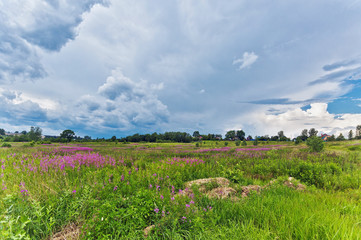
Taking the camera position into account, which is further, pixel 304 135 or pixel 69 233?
pixel 304 135

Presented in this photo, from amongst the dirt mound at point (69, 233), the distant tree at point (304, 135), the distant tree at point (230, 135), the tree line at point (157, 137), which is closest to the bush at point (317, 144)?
the tree line at point (157, 137)

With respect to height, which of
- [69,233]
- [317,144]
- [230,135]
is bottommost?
[69,233]

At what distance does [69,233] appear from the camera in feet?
8.20

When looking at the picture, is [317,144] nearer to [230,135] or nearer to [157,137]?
[157,137]

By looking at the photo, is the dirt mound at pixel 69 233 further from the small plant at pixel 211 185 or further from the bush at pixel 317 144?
the bush at pixel 317 144

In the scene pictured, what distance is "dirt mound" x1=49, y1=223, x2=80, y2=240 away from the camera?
95.6 inches

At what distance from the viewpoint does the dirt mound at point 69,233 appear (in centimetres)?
243

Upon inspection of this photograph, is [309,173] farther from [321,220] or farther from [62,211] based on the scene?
[62,211]

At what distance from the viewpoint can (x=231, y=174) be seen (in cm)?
610

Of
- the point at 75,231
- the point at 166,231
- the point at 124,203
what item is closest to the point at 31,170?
the point at 75,231

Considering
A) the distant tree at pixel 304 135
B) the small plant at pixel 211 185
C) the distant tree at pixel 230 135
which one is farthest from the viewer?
the distant tree at pixel 230 135

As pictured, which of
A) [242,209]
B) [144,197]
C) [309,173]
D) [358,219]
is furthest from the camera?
[309,173]

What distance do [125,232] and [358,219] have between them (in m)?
4.13

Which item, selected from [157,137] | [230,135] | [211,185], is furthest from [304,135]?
[211,185]
